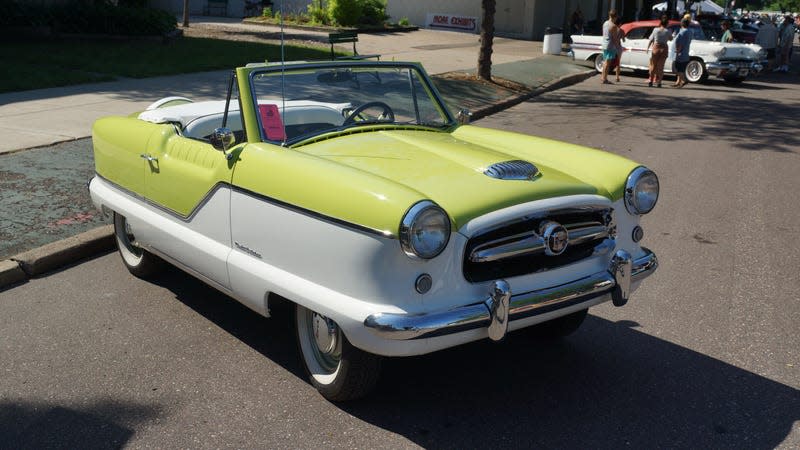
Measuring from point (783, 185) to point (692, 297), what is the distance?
14.9 ft

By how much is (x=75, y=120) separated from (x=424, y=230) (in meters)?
8.01

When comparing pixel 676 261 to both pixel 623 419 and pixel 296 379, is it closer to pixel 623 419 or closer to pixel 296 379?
pixel 623 419

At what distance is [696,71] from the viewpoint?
68.3 feet

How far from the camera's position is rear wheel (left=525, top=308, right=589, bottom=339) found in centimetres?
474

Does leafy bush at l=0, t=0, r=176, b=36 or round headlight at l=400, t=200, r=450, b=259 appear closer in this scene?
round headlight at l=400, t=200, r=450, b=259

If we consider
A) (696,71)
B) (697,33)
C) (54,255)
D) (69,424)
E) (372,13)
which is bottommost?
(69,424)

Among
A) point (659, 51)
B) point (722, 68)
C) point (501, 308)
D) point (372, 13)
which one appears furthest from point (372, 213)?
point (372, 13)

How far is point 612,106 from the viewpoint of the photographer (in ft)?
52.6

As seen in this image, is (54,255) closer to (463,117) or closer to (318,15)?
(463,117)

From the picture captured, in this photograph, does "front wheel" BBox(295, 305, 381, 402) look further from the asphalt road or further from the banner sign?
the banner sign

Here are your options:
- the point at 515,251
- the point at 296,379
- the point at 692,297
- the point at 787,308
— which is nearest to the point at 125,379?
the point at 296,379

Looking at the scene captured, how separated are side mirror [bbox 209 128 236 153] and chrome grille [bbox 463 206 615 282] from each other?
1.50m

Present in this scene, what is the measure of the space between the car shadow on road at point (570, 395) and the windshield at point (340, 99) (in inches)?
44.2

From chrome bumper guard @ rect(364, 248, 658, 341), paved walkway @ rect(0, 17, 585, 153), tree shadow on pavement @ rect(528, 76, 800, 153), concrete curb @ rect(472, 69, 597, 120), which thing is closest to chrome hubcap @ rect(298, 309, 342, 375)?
chrome bumper guard @ rect(364, 248, 658, 341)
